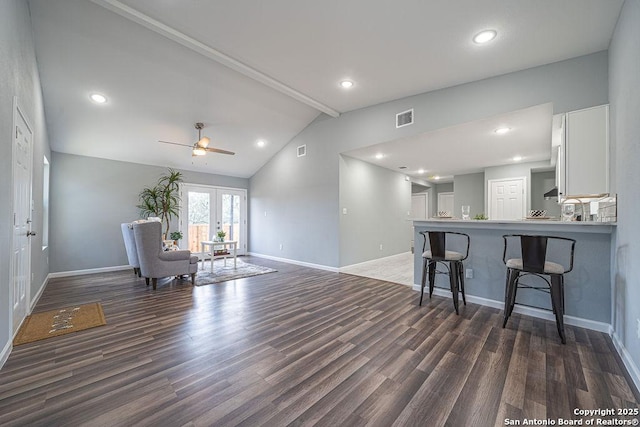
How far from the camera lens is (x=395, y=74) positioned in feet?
12.0

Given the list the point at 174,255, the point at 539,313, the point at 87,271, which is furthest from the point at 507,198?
the point at 87,271

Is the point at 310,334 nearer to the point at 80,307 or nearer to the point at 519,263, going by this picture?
the point at 519,263

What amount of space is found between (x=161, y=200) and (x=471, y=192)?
27.9ft

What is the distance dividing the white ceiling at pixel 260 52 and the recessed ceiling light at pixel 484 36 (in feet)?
0.23

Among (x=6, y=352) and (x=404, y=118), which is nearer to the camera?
(x=6, y=352)

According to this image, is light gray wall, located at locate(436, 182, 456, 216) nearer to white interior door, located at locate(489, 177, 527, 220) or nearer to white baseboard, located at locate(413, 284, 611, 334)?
white interior door, located at locate(489, 177, 527, 220)

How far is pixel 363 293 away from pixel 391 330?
1313 millimetres

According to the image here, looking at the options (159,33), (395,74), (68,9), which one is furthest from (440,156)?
(68,9)

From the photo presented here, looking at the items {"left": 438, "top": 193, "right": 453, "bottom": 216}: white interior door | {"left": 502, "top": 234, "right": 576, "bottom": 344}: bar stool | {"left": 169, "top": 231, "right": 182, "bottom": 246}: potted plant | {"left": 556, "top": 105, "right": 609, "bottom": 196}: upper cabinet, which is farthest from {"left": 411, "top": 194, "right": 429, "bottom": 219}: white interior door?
{"left": 169, "top": 231, "right": 182, "bottom": 246}: potted plant

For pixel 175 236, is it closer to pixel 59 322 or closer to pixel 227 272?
pixel 227 272

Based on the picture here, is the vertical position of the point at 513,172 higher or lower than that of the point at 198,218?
higher

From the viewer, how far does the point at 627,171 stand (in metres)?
2.08

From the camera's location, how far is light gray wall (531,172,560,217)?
21.5 ft

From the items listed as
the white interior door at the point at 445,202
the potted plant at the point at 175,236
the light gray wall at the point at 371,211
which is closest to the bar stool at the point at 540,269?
the light gray wall at the point at 371,211
